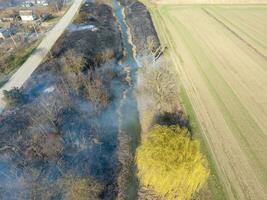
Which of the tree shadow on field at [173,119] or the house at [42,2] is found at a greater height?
the house at [42,2]

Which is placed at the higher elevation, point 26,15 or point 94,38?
point 26,15

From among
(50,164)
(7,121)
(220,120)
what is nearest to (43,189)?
(50,164)

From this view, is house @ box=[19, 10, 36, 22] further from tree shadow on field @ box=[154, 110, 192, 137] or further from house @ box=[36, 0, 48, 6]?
tree shadow on field @ box=[154, 110, 192, 137]

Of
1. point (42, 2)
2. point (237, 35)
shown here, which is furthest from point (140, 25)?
point (42, 2)

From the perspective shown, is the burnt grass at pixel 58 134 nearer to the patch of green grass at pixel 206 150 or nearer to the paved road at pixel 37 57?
the paved road at pixel 37 57

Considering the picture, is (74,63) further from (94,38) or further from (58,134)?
(58,134)

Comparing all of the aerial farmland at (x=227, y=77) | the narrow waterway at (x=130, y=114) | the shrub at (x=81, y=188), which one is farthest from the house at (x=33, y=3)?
the shrub at (x=81, y=188)
